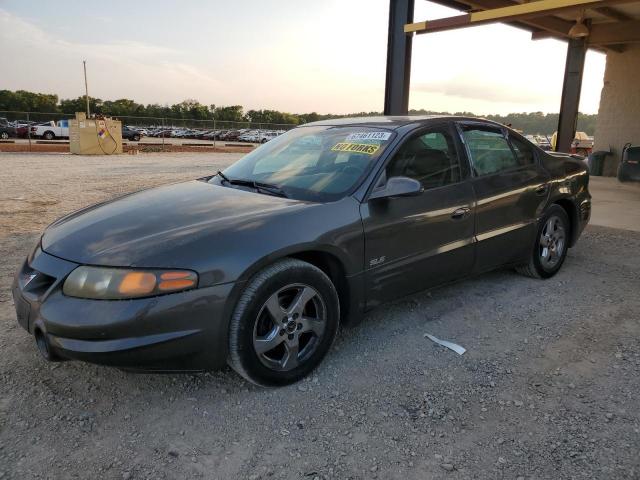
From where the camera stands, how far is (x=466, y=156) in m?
3.72

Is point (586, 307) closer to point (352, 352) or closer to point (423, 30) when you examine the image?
point (352, 352)

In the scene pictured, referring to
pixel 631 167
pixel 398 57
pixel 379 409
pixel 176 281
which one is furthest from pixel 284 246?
pixel 631 167

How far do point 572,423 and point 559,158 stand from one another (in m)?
3.02

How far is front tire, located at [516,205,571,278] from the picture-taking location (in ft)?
14.5

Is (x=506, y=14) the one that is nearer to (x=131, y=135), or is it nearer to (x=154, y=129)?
(x=131, y=135)

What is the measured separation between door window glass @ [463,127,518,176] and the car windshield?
2.68 ft

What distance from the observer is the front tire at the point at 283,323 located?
98.2 inches

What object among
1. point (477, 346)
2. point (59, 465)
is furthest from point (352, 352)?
point (59, 465)

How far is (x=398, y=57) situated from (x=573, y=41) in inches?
209

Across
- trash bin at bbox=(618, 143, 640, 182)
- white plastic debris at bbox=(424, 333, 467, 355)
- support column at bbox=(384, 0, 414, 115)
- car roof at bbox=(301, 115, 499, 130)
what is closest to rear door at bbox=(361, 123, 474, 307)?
car roof at bbox=(301, 115, 499, 130)

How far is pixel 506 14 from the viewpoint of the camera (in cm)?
778

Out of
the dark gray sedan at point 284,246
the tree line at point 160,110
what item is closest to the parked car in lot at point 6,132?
the tree line at point 160,110

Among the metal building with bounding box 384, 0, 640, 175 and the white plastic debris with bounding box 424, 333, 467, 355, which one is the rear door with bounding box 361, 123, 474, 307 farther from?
the metal building with bounding box 384, 0, 640, 175

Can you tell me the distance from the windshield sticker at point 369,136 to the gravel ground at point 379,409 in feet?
4.34
